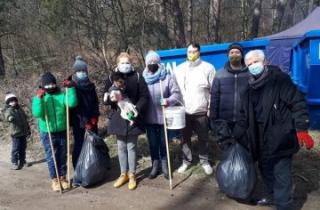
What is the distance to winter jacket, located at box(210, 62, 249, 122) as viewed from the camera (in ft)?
16.4

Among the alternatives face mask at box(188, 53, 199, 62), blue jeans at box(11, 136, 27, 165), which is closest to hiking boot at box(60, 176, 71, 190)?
blue jeans at box(11, 136, 27, 165)

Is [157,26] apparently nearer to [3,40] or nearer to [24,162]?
[24,162]

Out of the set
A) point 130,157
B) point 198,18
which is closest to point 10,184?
point 130,157

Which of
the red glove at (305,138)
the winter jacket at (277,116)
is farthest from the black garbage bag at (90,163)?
the red glove at (305,138)

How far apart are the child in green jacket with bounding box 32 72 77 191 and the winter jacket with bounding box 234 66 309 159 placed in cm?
240

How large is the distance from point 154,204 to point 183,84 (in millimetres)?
1607

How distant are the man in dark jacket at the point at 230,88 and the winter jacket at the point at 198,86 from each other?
1.23 ft

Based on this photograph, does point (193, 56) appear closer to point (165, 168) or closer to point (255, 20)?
point (165, 168)

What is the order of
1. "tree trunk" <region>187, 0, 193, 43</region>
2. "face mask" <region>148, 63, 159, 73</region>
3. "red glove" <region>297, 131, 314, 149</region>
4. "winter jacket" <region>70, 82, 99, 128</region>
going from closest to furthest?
"red glove" <region>297, 131, 314, 149</region> < "face mask" <region>148, 63, 159, 73</region> < "winter jacket" <region>70, 82, 99, 128</region> < "tree trunk" <region>187, 0, 193, 43</region>

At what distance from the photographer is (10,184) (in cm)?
600

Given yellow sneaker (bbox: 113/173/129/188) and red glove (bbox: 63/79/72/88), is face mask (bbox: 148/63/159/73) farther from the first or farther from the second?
yellow sneaker (bbox: 113/173/129/188)

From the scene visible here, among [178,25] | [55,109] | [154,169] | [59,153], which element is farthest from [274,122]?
[178,25]

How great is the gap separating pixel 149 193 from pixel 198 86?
4.86ft

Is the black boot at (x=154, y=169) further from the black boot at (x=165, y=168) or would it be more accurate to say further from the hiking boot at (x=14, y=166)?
the hiking boot at (x=14, y=166)
